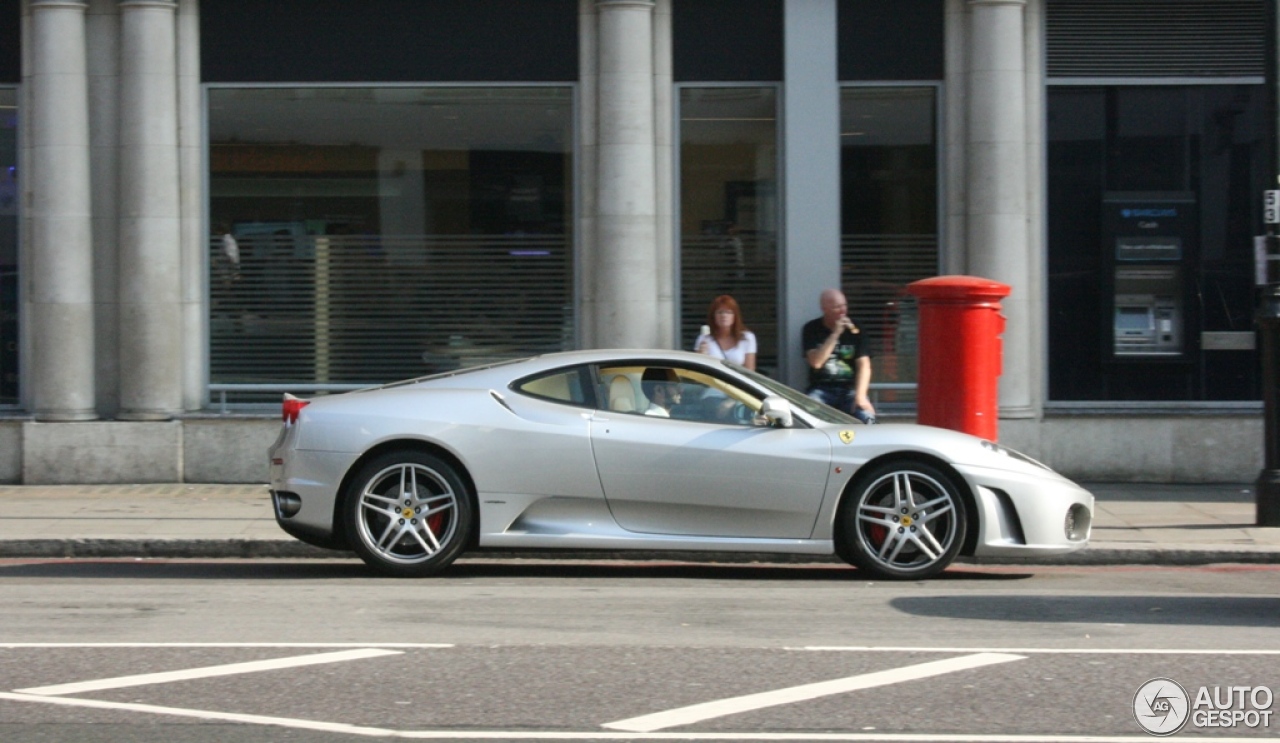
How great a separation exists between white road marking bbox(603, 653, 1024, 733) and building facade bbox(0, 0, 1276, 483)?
7.71m

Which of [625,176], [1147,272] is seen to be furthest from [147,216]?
[1147,272]

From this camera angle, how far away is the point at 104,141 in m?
14.0

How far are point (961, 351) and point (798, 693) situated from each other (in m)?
5.11

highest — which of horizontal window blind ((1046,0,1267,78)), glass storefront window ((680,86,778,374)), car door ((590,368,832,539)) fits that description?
horizontal window blind ((1046,0,1267,78))

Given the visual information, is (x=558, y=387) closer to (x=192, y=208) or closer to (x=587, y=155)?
(x=587, y=155)

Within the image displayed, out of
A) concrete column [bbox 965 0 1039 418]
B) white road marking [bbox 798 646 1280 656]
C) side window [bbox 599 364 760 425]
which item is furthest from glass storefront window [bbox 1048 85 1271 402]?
white road marking [bbox 798 646 1280 656]

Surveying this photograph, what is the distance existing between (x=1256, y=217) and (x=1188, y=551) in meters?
4.99

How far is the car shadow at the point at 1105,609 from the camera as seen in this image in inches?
307

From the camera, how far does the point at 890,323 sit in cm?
1436

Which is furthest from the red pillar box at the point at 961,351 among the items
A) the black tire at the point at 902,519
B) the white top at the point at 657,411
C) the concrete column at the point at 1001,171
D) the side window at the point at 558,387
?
the concrete column at the point at 1001,171

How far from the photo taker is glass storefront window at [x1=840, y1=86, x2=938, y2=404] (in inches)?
562

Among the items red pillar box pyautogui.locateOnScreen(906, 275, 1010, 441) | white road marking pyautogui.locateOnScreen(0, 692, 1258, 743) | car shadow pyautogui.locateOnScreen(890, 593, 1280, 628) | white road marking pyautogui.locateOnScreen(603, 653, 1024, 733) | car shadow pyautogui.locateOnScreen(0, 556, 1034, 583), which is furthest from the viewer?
red pillar box pyautogui.locateOnScreen(906, 275, 1010, 441)

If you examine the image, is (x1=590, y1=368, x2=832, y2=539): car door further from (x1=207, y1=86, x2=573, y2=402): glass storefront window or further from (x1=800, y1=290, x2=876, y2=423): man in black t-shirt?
(x1=207, y1=86, x2=573, y2=402): glass storefront window

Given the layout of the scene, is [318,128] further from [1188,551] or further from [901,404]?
[1188,551]
